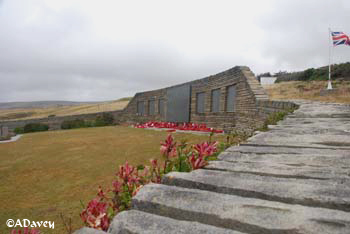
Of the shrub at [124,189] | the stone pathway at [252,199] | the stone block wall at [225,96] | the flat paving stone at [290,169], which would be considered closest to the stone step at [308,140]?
the stone pathway at [252,199]

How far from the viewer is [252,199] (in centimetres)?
116

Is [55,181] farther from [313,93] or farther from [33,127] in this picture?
[33,127]

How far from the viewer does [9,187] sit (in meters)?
4.54

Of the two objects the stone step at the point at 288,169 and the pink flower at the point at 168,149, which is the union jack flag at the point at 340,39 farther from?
the pink flower at the point at 168,149

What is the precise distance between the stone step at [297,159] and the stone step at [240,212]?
616 millimetres

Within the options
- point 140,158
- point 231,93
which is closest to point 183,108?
point 231,93

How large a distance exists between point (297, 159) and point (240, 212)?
36.2 inches

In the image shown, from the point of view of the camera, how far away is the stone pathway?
→ 0.97 meters

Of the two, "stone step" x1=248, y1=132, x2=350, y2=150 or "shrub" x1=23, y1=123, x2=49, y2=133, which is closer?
"stone step" x1=248, y1=132, x2=350, y2=150

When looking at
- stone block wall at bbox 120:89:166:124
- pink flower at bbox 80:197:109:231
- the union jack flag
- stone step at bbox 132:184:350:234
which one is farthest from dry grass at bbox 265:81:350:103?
pink flower at bbox 80:197:109:231

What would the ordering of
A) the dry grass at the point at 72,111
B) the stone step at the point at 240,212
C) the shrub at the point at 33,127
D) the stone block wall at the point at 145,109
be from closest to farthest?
the stone step at the point at 240,212 → the stone block wall at the point at 145,109 → the shrub at the point at 33,127 → the dry grass at the point at 72,111

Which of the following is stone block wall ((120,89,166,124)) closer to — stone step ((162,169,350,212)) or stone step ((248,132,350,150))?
stone step ((248,132,350,150))

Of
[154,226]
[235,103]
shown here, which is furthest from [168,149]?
[235,103]

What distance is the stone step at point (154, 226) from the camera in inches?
38.9
